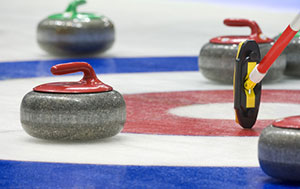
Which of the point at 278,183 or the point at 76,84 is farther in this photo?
the point at 76,84

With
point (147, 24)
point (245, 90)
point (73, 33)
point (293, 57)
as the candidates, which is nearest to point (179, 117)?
point (245, 90)

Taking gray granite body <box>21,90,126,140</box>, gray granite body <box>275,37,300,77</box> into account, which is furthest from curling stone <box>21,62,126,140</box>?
gray granite body <box>275,37,300,77</box>

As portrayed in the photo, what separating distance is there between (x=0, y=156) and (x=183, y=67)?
19.6ft

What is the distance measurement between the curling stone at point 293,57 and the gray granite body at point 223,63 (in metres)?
0.26

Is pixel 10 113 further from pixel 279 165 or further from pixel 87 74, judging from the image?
pixel 279 165

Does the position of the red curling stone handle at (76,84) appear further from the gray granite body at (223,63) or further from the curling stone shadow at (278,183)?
the gray granite body at (223,63)

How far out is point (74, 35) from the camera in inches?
462

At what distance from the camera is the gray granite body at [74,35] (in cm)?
1168

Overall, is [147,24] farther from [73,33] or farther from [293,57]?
[293,57]

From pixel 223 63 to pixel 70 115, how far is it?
3.66m

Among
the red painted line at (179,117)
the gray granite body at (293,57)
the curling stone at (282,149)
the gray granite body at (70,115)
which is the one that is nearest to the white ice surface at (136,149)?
the gray granite body at (70,115)

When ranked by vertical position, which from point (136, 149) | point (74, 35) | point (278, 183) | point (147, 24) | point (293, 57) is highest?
point (278, 183)

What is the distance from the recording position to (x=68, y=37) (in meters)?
11.7

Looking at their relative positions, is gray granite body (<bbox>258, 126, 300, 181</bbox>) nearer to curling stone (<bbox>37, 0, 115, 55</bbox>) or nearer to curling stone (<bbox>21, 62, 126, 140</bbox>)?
curling stone (<bbox>21, 62, 126, 140</bbox>)
